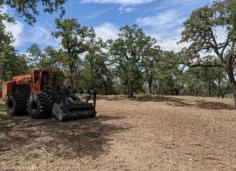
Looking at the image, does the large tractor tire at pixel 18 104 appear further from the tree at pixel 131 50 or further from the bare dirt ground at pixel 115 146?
the tree at pixel 131 50

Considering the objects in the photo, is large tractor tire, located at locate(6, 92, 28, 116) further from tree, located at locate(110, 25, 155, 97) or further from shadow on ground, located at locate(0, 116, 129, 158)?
tree, located at locate(110, 25, 155, 97)

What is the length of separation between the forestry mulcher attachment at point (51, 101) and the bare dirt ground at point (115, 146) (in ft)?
2.61

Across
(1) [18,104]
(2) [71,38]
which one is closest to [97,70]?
(2) [71,38]

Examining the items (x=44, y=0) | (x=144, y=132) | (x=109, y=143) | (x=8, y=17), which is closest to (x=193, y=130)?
(x=144, y=132)

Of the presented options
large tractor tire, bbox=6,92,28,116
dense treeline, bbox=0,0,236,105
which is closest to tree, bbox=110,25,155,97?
dense treeline, bbox=0,0,236,105

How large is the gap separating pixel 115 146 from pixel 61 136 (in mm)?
2143

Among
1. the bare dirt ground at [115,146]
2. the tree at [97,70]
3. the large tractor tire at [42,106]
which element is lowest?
the bare dirt ground at [115,146]

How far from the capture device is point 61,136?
10469 millimetres

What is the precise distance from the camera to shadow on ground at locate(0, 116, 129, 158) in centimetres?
882

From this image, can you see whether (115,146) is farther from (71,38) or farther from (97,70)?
(97,70)

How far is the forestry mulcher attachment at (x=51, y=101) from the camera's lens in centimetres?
1372

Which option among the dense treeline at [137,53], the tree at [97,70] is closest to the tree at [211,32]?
the dense treeline at [137,53]

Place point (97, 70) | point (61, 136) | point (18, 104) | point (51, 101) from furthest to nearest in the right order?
1. point (97, 70)
2. point (18, 104)
3. point (51, 101)
4. point (61, 136)

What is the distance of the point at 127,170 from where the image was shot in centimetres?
729
